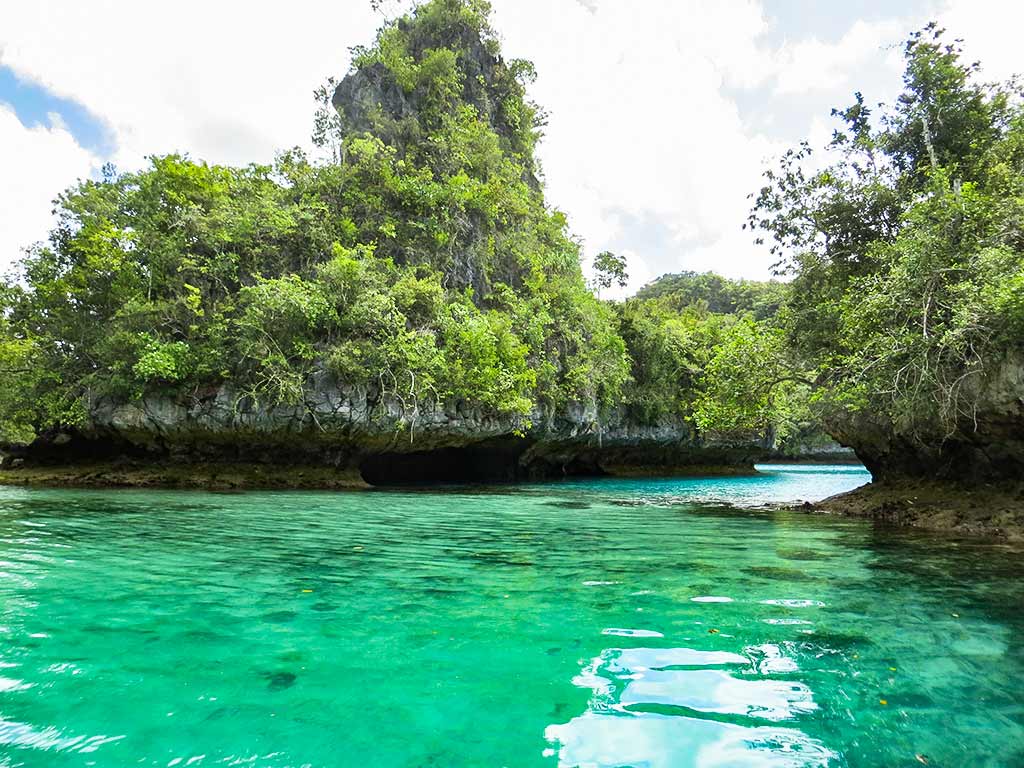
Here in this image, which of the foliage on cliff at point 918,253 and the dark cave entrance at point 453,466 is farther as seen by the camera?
the dark cave entrance at point 453,466

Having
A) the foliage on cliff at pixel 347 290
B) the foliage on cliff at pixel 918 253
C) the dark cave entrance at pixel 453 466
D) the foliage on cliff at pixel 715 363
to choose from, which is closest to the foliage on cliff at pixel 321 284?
the foliage on cliff at pixel 347 290

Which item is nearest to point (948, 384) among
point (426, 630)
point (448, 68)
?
point (426, 630)

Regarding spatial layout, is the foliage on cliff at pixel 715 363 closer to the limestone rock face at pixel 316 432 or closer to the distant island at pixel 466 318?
the distant island at pixel 466 318

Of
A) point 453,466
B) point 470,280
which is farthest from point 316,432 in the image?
point 453,466

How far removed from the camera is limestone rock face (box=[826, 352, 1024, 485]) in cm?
801

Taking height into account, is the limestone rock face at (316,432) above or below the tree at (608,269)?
below

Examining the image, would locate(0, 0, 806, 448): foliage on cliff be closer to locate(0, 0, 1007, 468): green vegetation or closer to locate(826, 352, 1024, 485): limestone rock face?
locate(0, 0, 1007, 468): green vegetation

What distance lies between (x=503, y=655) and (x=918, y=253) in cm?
929

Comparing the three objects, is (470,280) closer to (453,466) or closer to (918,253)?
(453,466)

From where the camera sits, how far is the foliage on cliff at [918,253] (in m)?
8.04

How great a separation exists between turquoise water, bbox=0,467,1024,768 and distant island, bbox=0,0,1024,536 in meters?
4.22

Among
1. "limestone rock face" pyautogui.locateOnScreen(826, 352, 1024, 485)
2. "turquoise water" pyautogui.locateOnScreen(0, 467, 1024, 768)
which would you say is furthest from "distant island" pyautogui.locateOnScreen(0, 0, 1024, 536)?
"turquoise water" pyautogui.locateOnScreen(0, 467, 1024, 768)

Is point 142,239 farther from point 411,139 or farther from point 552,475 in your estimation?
point 552,475

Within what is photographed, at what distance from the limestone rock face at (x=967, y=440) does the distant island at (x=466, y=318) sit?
4 cm
